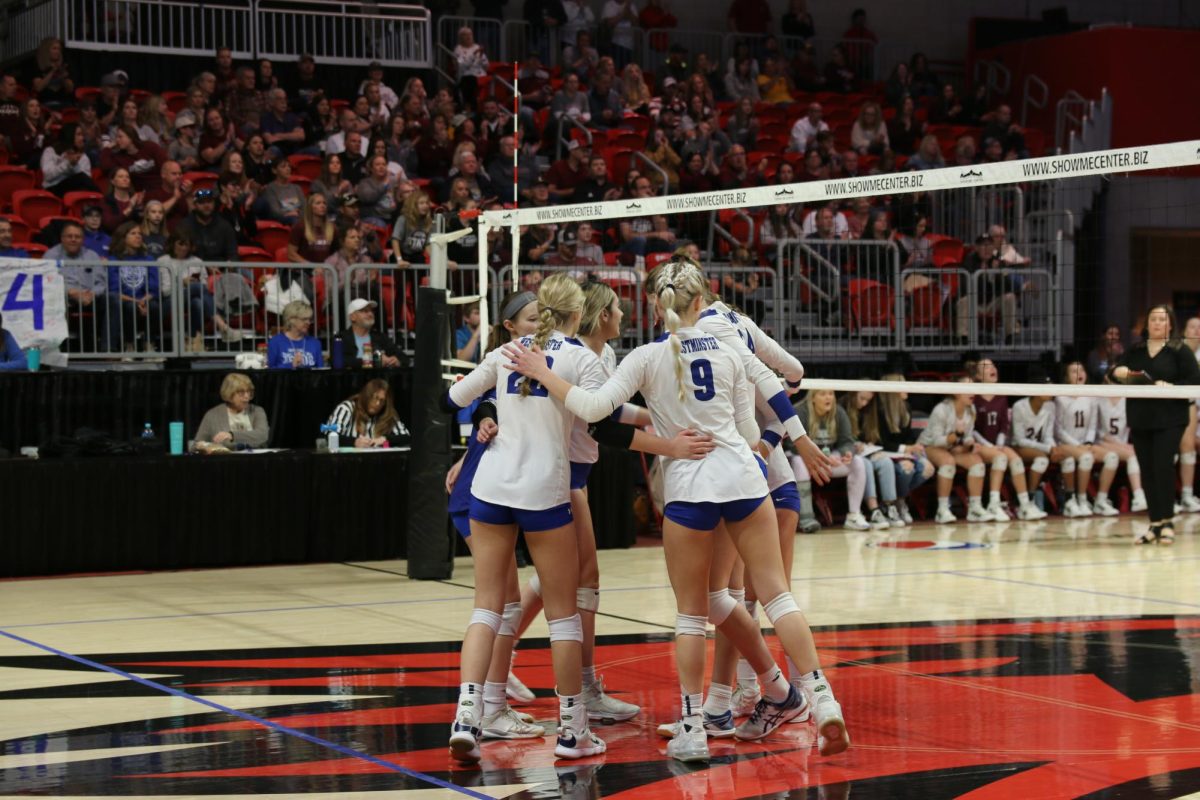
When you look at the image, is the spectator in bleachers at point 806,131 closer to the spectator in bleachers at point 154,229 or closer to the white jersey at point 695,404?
the spectator in bleachers at point 154,229

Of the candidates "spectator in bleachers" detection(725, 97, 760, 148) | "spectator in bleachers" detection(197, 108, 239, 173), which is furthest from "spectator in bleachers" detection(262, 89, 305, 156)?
"spectator in bleachers" detection(725, 97, 760, 148)

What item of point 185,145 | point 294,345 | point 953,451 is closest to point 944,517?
point 953,451

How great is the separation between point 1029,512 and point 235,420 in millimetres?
7219

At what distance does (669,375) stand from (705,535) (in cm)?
60

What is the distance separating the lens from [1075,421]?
49.6 ft

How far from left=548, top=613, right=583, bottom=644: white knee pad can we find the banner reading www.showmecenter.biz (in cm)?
371

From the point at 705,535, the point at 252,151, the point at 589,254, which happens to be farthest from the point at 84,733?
the point at 252,151

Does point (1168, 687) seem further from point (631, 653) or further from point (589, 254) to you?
point (589, 254)

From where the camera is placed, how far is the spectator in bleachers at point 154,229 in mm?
13625

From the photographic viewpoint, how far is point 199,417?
12.6 m

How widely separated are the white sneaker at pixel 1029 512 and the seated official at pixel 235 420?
22.7ft

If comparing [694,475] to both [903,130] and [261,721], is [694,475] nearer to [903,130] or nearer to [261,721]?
[261,721]

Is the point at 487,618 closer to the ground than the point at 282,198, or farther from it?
closer to the ground

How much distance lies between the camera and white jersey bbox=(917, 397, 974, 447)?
47.5ft
